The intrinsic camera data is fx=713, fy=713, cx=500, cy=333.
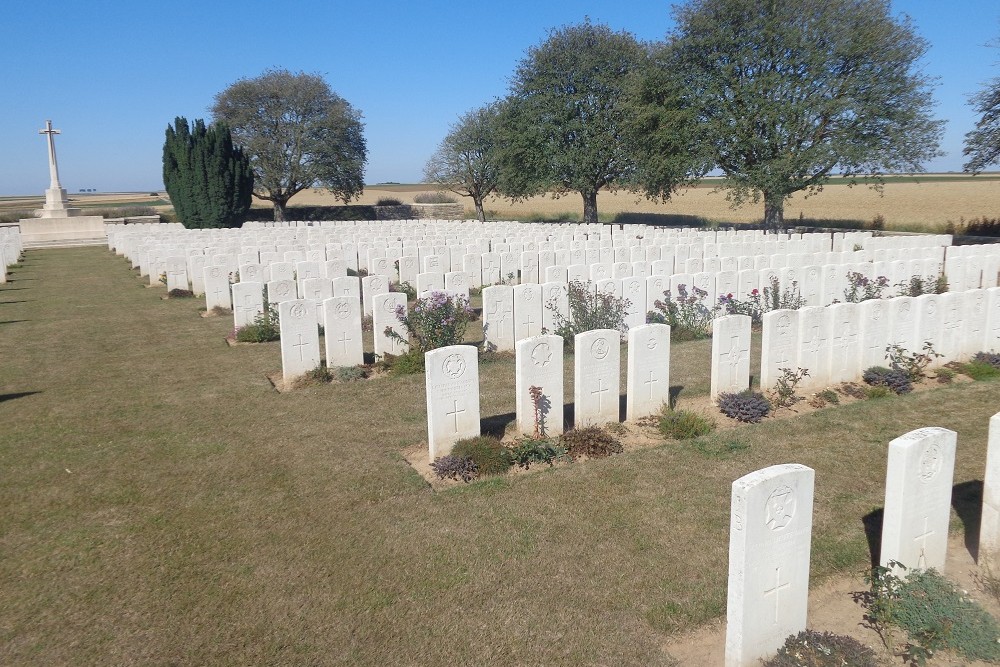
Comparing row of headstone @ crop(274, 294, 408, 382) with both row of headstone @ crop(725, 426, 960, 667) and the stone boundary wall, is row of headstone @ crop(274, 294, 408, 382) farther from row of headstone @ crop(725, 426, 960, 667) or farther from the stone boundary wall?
the stone boundary wall

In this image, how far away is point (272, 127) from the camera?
48875mm

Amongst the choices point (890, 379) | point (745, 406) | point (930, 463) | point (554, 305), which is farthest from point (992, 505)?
point (554, 305)

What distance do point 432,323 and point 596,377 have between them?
3582 millimetres

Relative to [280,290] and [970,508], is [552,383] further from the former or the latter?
[280,290]

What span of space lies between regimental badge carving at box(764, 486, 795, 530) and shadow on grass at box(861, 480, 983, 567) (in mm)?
1464

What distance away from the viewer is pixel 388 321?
10672mm

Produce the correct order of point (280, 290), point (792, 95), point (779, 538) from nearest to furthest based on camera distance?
point (779, 538) < point (280, 290) < point (792, 95)

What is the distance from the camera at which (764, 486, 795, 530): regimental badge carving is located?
12.5 feet

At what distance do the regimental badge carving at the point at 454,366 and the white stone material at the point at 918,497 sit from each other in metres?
3.72

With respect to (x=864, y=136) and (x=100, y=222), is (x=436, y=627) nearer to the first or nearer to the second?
(x=864, y=136)

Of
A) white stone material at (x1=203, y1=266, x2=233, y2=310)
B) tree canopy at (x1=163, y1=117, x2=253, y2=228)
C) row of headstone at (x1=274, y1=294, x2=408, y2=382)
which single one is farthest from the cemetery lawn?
tree canopy at (x1=163, y1=117, x2=253, y2=228)

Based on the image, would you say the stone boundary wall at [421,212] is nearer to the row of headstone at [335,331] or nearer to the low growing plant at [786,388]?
the row of headstone at [335,331]

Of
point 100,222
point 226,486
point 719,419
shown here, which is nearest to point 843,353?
point 719,419

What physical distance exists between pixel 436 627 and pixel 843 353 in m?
6.77
